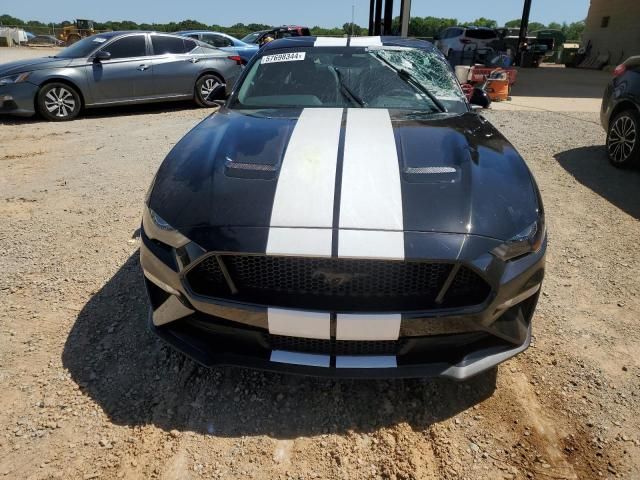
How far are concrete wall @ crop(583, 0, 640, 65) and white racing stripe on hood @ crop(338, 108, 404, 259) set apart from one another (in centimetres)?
2273

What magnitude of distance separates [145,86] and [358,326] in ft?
25.5

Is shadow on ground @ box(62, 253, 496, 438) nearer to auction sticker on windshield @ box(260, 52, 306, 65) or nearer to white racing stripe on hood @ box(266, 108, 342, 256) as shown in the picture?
white racing stripe on hood @ box(266, 108, 342, 256)

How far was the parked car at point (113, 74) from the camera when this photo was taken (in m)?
7.20

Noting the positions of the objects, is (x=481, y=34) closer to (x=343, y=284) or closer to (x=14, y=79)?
(x=14, y=79)

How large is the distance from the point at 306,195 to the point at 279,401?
93 centimetres

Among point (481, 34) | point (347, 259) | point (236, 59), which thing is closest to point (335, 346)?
point (347, 259)

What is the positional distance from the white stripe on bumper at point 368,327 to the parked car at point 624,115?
4707 mm

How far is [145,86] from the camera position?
8.06m

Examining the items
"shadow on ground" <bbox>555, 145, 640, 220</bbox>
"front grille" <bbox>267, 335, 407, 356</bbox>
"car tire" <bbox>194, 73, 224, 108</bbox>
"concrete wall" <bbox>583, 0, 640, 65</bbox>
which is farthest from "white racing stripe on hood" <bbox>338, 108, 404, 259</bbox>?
"concrete wall" <bbox>583, 0, 640, 65</bbox>

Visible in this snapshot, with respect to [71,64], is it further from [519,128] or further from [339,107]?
[519,128]

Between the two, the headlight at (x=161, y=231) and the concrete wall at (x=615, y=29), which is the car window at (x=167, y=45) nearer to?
the headlight at (x=161, y=231)

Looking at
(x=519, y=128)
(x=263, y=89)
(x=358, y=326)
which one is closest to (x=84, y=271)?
(x=263, y=89)

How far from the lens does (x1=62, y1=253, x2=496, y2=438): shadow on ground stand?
1935mm

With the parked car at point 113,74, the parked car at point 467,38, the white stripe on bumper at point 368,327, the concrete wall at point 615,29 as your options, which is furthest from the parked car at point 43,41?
the white stripe on bumper at point 368,327
